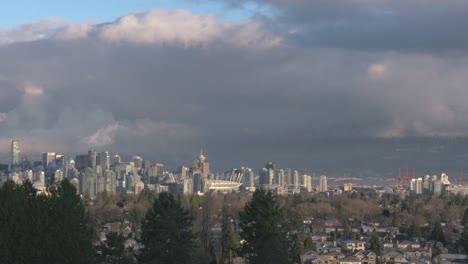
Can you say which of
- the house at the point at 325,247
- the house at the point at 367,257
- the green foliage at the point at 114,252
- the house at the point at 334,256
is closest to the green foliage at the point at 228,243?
the house at the point at 334,256

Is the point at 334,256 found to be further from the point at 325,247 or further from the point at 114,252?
the point at 114,252

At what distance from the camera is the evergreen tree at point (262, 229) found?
43.6m

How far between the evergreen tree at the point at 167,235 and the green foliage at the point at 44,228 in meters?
3.15

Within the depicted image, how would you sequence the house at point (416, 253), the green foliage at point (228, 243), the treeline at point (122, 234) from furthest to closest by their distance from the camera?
the house at point (416, 253)
the green foliage at point (228, 243)
the treeline at point (122, 234)

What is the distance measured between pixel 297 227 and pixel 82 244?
63.4m

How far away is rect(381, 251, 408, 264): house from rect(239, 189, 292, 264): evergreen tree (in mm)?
34777

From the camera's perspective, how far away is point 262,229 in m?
44.6

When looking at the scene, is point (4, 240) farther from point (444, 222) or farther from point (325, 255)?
point (444, 222)

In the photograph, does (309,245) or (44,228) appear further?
(309,245)

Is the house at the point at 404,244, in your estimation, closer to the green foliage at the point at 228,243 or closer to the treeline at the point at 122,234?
the green foliage at the point at 228,243

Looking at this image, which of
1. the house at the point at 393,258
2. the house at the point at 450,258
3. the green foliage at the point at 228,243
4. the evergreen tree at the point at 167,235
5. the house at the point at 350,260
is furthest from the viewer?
the house at the point at 393,258

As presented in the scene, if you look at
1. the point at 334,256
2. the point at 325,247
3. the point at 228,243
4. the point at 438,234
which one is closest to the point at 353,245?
the point at 325,247

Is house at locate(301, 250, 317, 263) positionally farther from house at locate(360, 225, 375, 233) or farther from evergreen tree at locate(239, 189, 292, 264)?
evergreen tree at locate(239, 189, 292, 264)

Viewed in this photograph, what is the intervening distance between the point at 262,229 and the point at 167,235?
21.0ft
